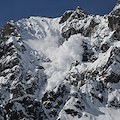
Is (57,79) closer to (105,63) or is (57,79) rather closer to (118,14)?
(105,63)

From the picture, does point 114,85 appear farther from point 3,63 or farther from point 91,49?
point 3,63

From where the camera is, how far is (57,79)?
171 m

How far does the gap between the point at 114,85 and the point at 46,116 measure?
140 feet

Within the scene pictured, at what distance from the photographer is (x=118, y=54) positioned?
153 meters

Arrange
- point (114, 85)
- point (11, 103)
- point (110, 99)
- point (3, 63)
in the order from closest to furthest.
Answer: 1. point (11, 103)
2. point (110, 99)
3. point (114, 85)
4. point (3, 63)

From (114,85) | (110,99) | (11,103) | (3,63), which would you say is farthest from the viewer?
(3,63)

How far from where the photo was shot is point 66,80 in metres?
161

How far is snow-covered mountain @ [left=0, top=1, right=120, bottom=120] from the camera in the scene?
370ft

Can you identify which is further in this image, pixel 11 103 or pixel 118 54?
pixel 118 54

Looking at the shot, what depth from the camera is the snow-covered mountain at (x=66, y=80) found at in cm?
11288

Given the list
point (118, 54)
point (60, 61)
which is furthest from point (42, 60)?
point (118, 54)

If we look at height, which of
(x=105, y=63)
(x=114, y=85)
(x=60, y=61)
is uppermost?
(x=60, y=61)

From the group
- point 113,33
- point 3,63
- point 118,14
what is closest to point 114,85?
point 113,33

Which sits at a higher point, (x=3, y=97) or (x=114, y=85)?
(x=3, y=97)
